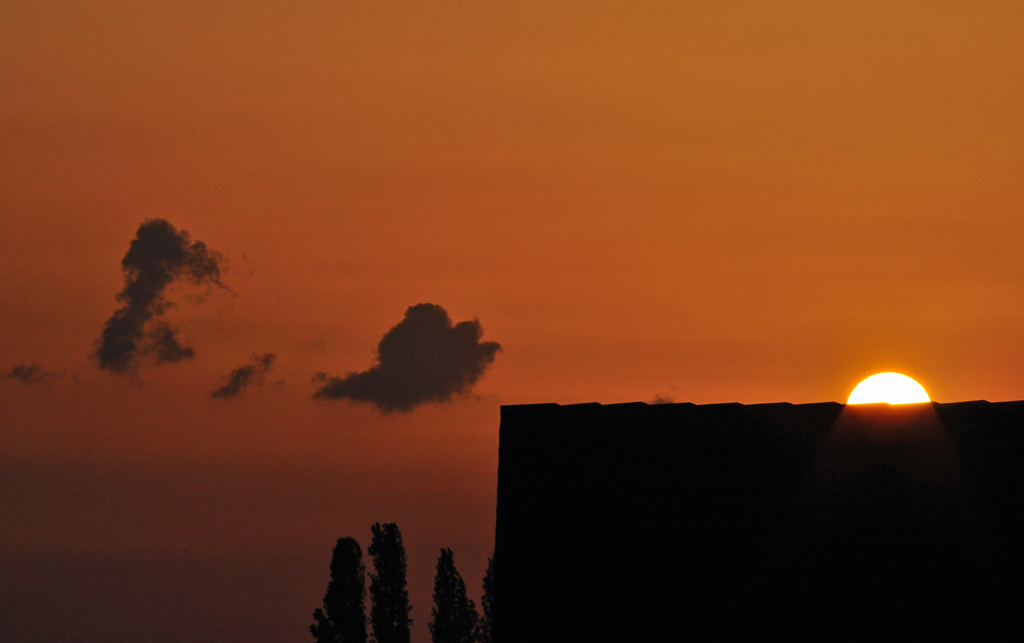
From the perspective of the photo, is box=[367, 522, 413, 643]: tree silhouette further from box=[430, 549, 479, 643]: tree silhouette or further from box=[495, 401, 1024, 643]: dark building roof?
box=[495, 401, 1024, 643]: dark building roof

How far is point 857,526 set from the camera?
69.8 ft

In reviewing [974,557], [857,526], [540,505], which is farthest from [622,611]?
[974,557]

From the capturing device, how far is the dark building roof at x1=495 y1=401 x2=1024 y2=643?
20312mm

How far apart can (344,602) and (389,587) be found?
7.28 feet

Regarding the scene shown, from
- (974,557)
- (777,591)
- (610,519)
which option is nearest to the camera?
(974,557)

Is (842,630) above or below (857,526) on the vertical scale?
below

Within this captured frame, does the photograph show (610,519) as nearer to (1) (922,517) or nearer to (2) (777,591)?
(2) (777,591)

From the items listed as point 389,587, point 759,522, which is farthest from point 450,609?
point 759,522

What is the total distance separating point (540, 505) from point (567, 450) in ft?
4.39

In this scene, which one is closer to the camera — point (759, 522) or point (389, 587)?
point (759, 522)

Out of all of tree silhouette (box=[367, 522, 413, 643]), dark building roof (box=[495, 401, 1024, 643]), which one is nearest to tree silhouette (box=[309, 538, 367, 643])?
tree silhouette (box=[367, 522, 413, 643])

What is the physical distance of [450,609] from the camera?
52.2 metres

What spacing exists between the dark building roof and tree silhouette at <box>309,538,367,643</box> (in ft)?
92.3

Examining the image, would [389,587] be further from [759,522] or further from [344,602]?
[759,522]
